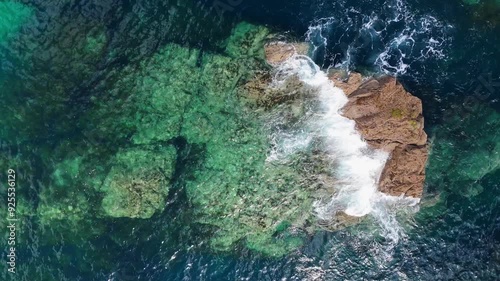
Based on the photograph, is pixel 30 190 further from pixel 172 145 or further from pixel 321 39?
pixel 321 39

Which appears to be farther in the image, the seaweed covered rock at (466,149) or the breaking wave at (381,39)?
the seaweed covered rock at (466,149)

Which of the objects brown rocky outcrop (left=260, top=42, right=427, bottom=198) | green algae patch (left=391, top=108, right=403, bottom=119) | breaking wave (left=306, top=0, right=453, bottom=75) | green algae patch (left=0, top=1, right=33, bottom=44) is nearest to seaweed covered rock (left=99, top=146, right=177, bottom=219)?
brown rocky outcrop (left=260, top=42, right=427, bottom=198)

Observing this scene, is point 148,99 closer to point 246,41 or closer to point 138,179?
point 138,179

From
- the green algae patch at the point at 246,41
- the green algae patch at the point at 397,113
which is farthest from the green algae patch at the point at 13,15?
the green algae patch at the point at 397,113

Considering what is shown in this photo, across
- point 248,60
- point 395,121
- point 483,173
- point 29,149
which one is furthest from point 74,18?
point 483,173

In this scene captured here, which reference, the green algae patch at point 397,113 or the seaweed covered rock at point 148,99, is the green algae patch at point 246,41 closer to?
the seaweed covered rock at point 148,99

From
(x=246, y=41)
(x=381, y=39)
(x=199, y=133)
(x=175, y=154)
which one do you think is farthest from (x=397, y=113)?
(x=175, y=154)
